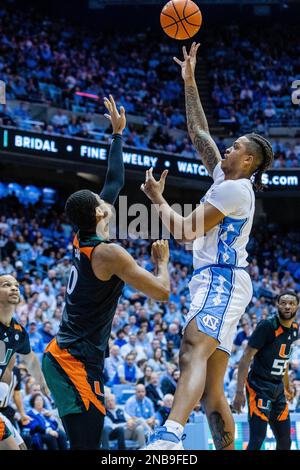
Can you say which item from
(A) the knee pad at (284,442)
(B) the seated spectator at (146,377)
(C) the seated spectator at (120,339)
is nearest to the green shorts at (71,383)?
(A) the knee pad at (284,442)


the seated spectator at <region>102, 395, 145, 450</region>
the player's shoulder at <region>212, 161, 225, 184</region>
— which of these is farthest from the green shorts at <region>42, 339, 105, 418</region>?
the seated spectator at <region>102, 395, 145, 450</region>

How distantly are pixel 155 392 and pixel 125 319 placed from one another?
3.07m

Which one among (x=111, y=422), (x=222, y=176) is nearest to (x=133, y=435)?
(x=111, y=422)

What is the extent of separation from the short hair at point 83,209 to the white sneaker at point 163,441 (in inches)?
53.7

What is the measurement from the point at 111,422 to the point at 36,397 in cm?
125

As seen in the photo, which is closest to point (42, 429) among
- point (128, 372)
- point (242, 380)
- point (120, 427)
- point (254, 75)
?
point (120, 427)

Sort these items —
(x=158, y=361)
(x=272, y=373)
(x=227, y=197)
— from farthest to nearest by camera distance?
1. (x=158, y=361)
2. (x=272, y=373)
3. (x=227, y=197)

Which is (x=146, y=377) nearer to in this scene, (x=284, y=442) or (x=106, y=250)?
(x=284, y=442)

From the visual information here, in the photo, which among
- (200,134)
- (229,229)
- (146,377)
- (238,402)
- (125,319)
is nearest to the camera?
(229,229)

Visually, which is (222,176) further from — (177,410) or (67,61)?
(67,61)

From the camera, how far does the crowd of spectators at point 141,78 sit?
2222 cm

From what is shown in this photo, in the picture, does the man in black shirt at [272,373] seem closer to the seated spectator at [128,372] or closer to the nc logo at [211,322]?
the nc logo at [211,322]

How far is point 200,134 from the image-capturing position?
6109mm

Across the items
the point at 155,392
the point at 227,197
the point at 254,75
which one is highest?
the point at 254,75
